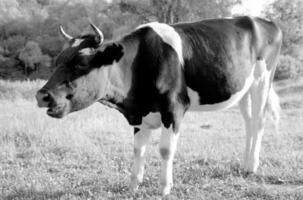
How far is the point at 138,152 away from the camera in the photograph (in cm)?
563

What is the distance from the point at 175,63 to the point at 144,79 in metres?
0.43

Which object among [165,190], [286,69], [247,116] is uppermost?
[247,116]

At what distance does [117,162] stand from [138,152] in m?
1.58

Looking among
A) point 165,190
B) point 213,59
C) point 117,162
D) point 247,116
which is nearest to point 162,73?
point 213,59

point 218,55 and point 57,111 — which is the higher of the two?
point 218,55

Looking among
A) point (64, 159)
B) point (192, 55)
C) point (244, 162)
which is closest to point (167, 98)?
point (192, 55)

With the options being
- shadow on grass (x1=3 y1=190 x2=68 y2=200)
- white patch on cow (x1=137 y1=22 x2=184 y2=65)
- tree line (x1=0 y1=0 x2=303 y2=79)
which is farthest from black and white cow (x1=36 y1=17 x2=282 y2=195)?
tree line (x1=0 y1=0 x2=303 y2=79)

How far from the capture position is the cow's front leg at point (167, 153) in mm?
5039

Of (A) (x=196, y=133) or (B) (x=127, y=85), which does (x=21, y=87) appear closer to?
(A) (x=196, y=133)

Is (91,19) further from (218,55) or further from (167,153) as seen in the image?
(167,153)

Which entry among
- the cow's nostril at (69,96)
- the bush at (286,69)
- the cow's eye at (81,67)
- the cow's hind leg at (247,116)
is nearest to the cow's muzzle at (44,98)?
the cow's nostril at (69,96)

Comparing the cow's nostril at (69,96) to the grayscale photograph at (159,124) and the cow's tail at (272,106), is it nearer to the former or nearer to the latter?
the grayscale photograph at (159,124)

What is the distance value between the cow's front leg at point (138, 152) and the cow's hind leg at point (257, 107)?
1.83 meters

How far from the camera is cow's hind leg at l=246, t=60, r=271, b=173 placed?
638cm
